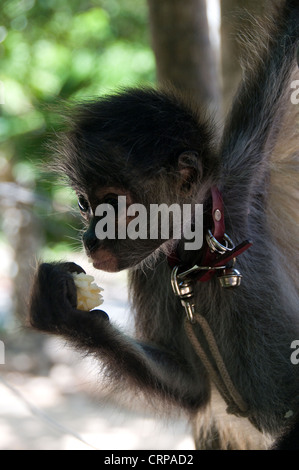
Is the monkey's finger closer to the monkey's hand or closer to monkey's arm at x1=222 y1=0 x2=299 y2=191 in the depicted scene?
the monkey's hand

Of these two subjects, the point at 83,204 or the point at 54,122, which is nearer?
the point at 83,204

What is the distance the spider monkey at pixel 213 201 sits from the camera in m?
2.24

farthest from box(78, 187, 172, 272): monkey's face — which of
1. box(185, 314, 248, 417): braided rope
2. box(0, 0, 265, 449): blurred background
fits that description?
box(0, 0, 265, 449): blurred background

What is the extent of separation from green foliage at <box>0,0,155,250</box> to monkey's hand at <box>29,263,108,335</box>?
3.79 meters

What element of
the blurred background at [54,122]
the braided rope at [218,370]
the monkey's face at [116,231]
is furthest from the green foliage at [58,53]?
the braided rope at [218,370]

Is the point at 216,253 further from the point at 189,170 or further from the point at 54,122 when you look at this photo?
the point at 54,122

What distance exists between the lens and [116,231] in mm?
2271

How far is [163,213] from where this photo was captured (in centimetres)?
233

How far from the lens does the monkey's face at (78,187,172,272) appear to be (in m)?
2.22

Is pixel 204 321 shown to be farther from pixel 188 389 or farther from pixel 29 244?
pixel 29 244

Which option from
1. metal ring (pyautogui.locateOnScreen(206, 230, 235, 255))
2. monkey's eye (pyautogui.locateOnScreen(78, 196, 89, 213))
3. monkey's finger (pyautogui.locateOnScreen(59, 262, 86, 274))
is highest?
monkey's eye (pyautogui.locateOnScreen(78, 196, 89, 213))

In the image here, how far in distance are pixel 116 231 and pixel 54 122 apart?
33.5 inches

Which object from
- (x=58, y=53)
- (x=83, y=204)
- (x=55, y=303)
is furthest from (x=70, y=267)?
(x=58, y=53)

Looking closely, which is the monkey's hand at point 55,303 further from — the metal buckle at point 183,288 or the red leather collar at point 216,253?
the red leather collar at point 216,253
